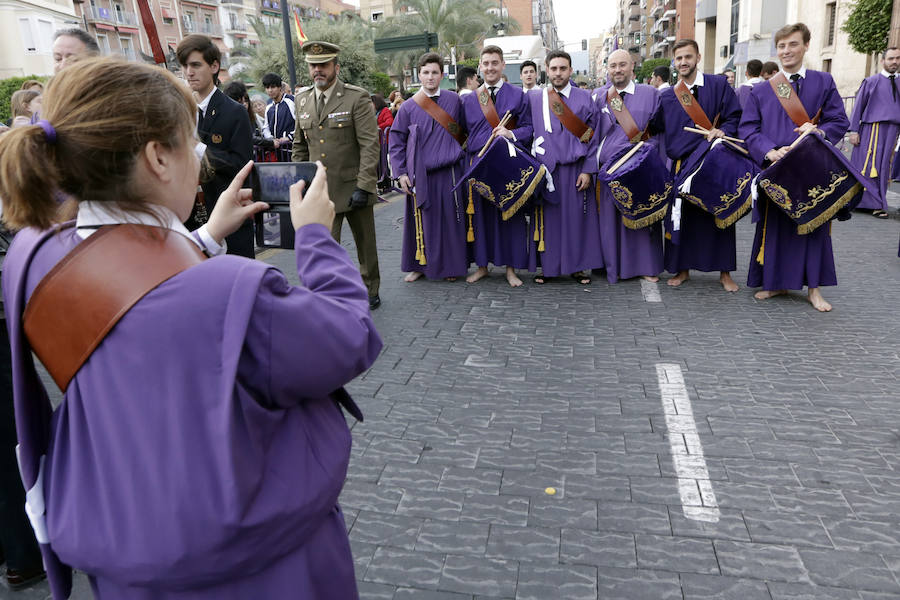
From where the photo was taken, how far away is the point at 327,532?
137 centimetres

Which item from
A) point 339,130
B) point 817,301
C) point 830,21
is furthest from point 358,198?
point 830,21

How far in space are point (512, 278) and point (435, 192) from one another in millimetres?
1126

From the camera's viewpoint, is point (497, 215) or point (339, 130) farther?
point (497, 215)

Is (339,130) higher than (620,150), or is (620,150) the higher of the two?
(339,130)

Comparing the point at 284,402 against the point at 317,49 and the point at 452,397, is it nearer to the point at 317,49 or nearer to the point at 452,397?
the point at 452,397

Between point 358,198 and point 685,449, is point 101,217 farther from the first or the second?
point 358,198

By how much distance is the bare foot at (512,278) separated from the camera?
22.5 feet

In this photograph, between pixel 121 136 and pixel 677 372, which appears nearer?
pixel 121 136

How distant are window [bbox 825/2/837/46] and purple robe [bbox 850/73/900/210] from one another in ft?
68.7

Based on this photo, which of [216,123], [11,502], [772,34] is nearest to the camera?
[11,502]

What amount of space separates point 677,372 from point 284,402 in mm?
3674

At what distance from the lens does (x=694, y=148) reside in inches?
247

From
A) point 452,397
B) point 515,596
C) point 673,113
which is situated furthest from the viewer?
point 673,113

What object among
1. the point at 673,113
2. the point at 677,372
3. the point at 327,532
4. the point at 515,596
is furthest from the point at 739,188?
the point at 327,532
